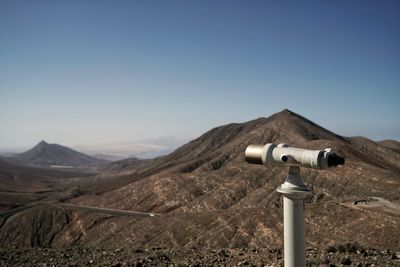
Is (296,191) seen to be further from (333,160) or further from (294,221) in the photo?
(333,160)

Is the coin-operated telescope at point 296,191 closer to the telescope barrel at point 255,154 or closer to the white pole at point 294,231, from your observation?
the white pole at point 294,231

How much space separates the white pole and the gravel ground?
22.9ft

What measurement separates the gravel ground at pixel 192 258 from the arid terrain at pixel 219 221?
1.8 inches

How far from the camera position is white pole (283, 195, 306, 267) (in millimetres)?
6777

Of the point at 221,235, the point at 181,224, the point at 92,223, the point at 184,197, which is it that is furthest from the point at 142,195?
the point at 221,235

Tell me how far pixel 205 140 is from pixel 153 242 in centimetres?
8838

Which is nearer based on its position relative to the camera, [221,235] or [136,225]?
[221,235]

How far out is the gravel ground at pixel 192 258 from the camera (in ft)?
45.2

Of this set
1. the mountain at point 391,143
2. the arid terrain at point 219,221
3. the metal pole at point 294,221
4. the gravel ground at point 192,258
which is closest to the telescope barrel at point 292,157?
the metal pole at point 294,221

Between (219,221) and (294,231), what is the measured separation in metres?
33.2


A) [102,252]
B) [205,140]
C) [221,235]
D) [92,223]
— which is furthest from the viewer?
[205,140]

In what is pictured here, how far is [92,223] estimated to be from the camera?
171ft

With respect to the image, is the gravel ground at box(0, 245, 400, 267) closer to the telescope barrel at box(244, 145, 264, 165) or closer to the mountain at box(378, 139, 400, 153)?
the telescope barrel at box(244, 145, 264, 165)

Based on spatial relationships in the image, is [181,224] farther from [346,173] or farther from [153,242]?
[346,173]
